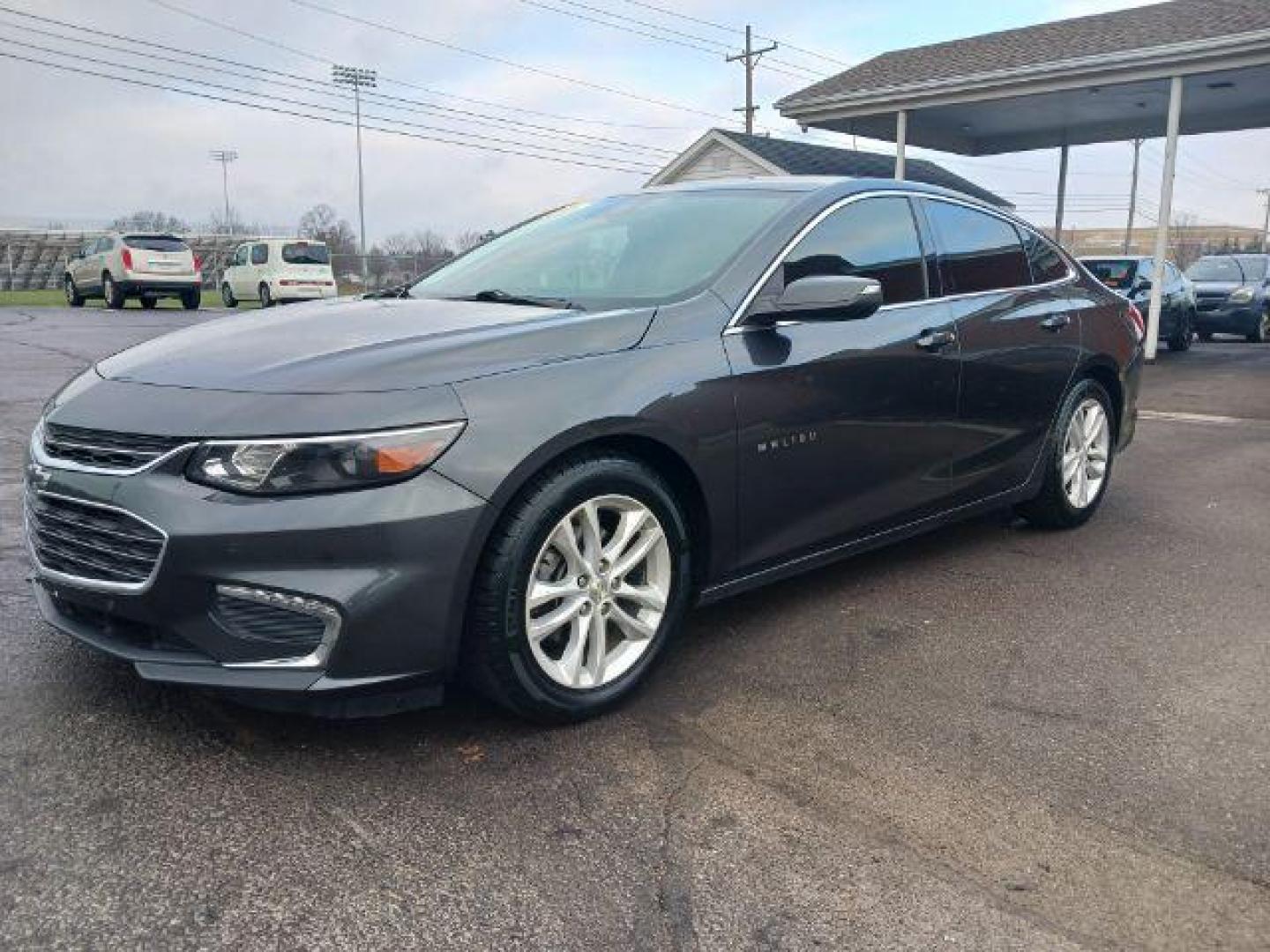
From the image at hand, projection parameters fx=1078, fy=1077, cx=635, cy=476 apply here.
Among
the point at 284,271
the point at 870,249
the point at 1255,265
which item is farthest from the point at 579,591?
the point at 284,271

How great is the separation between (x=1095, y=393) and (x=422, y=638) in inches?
154

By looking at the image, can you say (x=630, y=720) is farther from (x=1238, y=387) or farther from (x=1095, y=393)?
(x=1238, y=387)

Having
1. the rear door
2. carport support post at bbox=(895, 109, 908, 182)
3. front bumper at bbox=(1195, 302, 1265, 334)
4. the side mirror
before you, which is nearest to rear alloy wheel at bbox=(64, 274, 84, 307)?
carport support post at bbox=(895, 109, 908, 182)

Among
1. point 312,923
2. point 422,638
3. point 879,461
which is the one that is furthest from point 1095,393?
point 312,923

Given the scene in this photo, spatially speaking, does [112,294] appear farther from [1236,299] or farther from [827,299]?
[827,299]

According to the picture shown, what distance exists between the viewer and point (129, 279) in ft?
77.9

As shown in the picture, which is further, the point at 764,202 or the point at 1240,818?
the point at 764,202

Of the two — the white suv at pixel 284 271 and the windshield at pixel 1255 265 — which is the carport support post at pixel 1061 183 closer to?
the windshield at pixel 1255 265

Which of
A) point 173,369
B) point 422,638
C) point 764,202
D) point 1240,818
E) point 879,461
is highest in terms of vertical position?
point 764,202

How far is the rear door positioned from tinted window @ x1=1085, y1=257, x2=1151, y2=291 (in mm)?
11900

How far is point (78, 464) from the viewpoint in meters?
2.74

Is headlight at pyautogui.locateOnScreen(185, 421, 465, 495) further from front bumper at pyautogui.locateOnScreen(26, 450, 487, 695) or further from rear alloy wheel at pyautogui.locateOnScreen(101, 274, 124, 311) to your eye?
rear alloy wheel at pyautogui.locateOnScreen(101, 274, 124, 311)

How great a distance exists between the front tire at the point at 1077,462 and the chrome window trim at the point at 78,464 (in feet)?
12.4

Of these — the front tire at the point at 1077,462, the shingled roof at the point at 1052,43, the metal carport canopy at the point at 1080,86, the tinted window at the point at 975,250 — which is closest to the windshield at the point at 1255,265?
the metal carport canopy at the point at 1080,86
